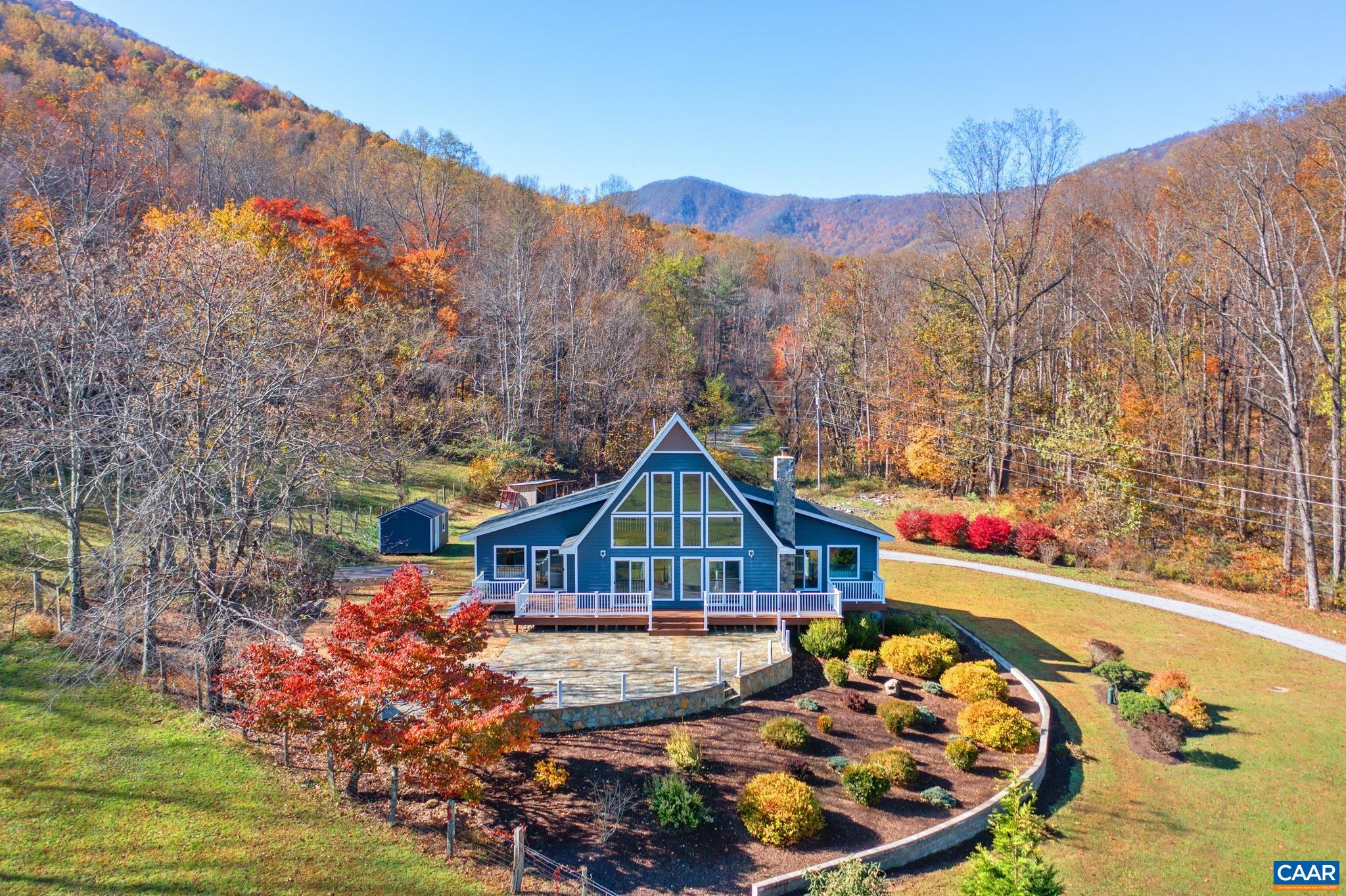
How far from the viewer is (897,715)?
15.7m

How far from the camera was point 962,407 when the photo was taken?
42.7 meters

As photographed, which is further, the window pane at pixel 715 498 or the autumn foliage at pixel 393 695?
the window pane at pixel 715 498

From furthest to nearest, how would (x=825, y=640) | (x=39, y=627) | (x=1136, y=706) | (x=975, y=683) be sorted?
(x=825, y=640) → (x=975, y=683) → (x=1136, y=706) → (x=39, y=627)

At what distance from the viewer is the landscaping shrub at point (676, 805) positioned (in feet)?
38.8

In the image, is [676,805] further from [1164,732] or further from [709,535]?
[1164,732]

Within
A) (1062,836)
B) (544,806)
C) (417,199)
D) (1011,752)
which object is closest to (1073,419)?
(1011,752)

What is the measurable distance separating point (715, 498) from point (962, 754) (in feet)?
32.0

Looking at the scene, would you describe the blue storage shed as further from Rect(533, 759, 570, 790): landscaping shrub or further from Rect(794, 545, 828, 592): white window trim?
Rect(533, 759, 570, 790): landscaping shrub

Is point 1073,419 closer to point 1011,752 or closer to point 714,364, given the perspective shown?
point 1011,752

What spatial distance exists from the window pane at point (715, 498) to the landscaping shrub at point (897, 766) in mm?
8901

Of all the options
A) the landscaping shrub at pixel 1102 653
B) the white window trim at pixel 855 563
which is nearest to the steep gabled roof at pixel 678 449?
the white window trim at pixel 855 563

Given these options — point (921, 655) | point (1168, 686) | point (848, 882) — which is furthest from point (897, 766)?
point (1168, 686)

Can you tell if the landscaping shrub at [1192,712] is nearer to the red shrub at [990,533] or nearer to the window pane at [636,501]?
the window pane at [636,501]

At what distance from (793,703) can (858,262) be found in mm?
49663
